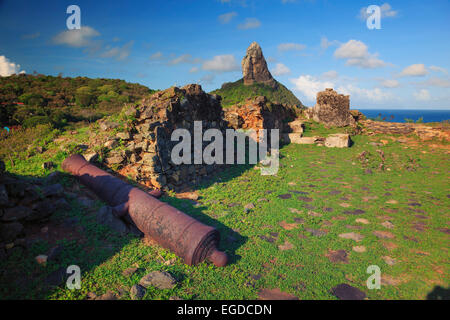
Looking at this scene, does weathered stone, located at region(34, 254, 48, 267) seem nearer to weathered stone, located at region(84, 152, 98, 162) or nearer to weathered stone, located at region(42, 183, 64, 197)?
weathered stone, located at region(42, 183, 64, 197)

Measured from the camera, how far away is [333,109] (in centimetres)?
1766

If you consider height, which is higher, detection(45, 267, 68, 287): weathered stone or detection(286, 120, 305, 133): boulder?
detection(286, 120, 305, 133): boulder

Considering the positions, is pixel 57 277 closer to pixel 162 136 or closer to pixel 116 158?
pixel 116 158

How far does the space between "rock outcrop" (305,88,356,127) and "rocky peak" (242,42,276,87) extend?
179ft

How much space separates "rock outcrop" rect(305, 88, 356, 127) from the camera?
17.3 meters

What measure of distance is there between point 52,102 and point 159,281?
23055 millimetres

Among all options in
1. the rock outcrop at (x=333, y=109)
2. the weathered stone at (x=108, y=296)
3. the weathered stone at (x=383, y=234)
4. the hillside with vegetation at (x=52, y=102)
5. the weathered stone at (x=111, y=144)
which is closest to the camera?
the weathered stone at (x=108, y=296)

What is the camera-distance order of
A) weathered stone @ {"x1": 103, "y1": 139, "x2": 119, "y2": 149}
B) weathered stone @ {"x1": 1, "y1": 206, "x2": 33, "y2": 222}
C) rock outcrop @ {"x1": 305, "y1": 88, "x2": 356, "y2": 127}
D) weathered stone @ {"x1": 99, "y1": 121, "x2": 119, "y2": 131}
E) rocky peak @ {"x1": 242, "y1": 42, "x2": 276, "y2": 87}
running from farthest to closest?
1. rocky peak @ {"x1": 242, "y1": 42, "x2": 276, "y2": 87}
2. rock outcrop @ {"x1": 305, "y1": 88, "x2": 356, "y2": 127}
3. weathered stone @ {"x1": 99, "y1": 121, "x2": 119, "y2": 131}
4. weathered stone @ {"x1": 103, "y1": 139, "x2": 119, "y2": 149}
5. weathered stone @ {"x1": 1, "y1": 206, "x2": 33, "y2": 222}

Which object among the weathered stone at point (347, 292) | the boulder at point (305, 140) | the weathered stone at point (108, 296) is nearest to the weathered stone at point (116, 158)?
the weathered stone at point (108, 296)

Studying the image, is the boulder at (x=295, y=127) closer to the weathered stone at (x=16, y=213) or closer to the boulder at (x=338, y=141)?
the boulder at (x=338, y=141)

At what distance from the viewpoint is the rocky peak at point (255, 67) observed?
68.4 m

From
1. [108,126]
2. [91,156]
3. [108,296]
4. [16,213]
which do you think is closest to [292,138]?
[108,126]

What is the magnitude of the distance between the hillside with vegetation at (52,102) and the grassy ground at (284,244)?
701 centimetres

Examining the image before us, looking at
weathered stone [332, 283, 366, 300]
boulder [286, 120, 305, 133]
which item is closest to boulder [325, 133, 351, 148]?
boulder [286, 120, 305, 133]
